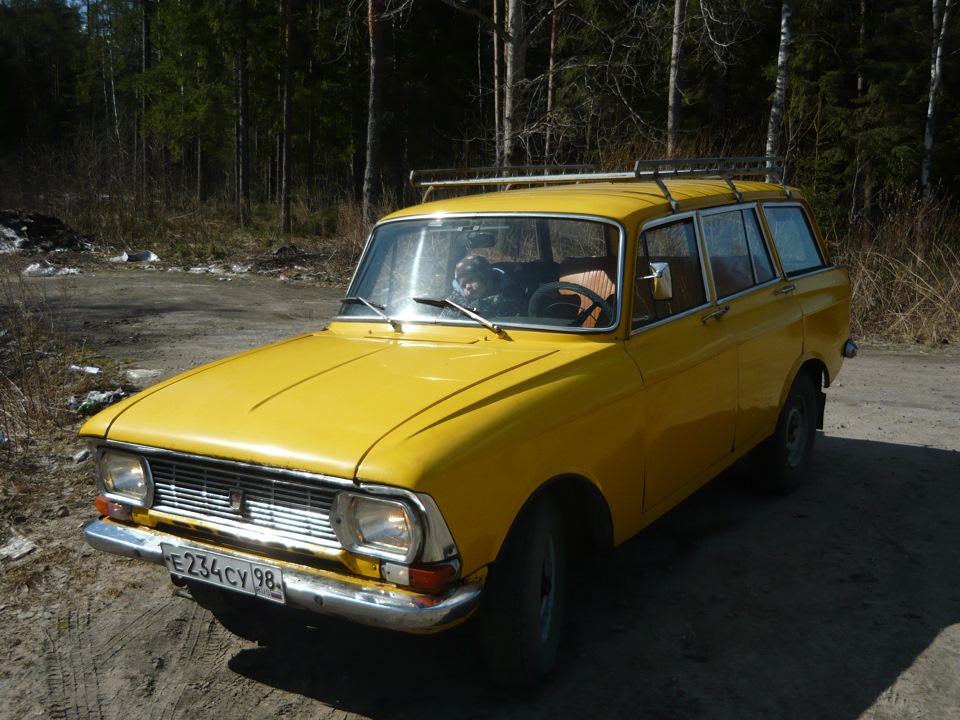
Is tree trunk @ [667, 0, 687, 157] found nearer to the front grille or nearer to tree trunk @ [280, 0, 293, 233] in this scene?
tree trunk @ [280, 0, 293, 233]

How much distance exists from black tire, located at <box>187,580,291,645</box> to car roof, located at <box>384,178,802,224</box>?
2.05 metres

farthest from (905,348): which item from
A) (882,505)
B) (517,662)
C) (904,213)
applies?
(517,662)

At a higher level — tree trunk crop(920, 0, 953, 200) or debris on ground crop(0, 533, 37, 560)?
tree trunk crop(920, 0, 953, 200)

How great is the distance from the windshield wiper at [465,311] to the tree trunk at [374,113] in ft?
46.5

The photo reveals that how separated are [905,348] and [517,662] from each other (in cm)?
862

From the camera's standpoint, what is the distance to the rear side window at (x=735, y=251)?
4.72m

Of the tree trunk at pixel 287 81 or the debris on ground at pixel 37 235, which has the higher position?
the tree trunk at pixel 287 81

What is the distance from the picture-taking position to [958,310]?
10.9 meters

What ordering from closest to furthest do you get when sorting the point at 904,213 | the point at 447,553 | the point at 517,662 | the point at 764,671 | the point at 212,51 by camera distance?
the point at 447,553, the point at 517,662, the point at 764,671, the point at 904,213, the point at 212,51

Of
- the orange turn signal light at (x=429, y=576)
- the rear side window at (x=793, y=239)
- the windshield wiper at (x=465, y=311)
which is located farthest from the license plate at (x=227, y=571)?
the rear side window at (x=793, y=239)

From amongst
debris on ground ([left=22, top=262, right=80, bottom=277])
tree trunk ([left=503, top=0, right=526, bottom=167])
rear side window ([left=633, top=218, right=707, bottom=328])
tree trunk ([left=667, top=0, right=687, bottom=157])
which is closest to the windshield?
rear side window ([left=633, top=218, right=707, bottom=328])

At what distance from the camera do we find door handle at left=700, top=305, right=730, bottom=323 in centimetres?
443

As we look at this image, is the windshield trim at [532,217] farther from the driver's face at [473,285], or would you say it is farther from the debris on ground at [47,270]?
the debris on ground at [47,270]

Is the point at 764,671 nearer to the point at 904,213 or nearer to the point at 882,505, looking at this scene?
the point at 882,505
